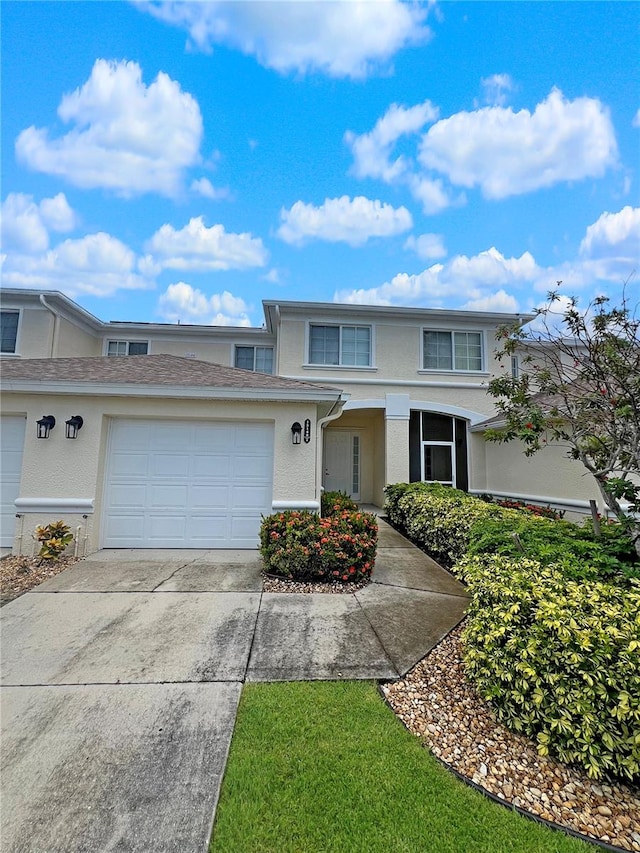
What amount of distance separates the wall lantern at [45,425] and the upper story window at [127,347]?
8.64 m

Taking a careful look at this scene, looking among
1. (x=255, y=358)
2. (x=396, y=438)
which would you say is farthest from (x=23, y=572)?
(x=255, y=358)

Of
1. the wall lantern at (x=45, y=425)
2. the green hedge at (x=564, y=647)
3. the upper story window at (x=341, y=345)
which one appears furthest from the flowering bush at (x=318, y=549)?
the upper story window at (x=341, y=345)

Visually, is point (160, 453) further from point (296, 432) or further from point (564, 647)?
point (564, 647)

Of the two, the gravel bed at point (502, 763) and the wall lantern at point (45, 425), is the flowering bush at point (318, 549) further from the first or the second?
the wall lantern at point (45, 425)

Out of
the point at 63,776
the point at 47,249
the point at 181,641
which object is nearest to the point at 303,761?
the point at 63,776

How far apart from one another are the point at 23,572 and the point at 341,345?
34.0 feet

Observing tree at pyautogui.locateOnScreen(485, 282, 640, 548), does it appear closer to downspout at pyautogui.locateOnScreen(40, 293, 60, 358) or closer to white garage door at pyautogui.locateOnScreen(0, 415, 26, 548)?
white garage door at pyautogui.locateOnScreen(0, 415, 26, 548)

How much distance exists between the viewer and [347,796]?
2.17 metres

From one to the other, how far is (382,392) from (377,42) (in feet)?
28.5

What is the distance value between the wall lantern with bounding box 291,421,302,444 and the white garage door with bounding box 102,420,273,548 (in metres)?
0.50

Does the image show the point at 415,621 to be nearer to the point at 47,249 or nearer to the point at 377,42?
the point at 377,42

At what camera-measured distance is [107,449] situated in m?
7.17

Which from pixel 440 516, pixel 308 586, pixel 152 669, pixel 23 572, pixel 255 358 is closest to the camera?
pixel 152 669

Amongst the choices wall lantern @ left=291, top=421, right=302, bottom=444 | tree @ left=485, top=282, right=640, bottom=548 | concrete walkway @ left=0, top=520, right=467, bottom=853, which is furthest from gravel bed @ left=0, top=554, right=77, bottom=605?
tree @ left=485, top=282, right=640, bottom=548
